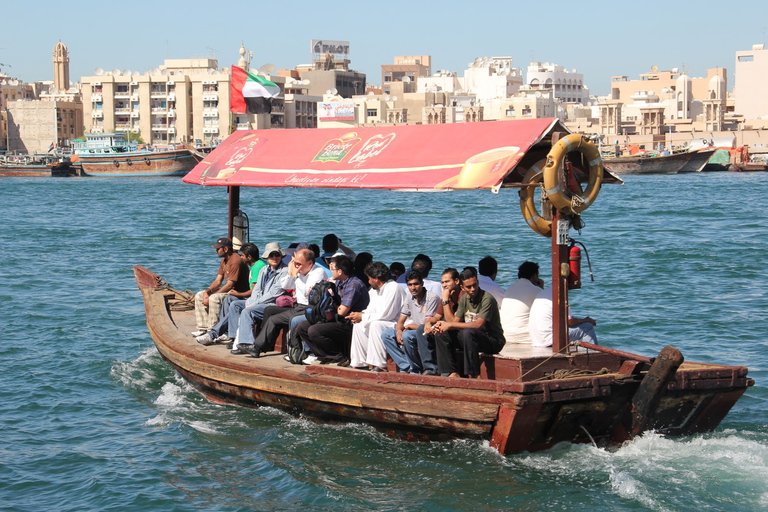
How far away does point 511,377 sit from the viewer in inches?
328

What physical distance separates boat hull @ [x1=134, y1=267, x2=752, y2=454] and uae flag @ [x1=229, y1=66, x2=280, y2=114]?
4.63m

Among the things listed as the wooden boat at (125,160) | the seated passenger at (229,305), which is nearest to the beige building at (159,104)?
the wooden boat at (125,160)

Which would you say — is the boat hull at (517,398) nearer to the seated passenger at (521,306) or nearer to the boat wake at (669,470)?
the boat wake at (669,470)

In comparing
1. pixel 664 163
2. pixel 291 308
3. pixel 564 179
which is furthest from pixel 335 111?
pixel 564 179

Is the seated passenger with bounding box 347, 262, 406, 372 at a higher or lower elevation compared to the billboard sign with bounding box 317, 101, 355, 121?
lower

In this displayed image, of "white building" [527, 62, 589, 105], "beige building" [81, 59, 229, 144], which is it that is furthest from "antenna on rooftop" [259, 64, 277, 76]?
"white building" [527, 62, 589, 105]

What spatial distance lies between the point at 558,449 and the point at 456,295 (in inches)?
64.3

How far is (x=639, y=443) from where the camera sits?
8.72 m

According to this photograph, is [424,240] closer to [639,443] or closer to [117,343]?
[117,343]

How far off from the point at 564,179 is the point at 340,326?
270 cm

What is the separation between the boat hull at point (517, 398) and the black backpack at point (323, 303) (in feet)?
1.66

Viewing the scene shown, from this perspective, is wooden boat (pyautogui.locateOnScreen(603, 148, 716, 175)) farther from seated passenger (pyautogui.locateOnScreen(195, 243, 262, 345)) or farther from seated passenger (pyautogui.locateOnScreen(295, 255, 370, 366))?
seated passenger (pyautogui.locateOnScreen(295, 255, 370, 366))

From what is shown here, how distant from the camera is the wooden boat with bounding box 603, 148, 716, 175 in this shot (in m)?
89.4

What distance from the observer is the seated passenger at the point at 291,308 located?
1009cm
